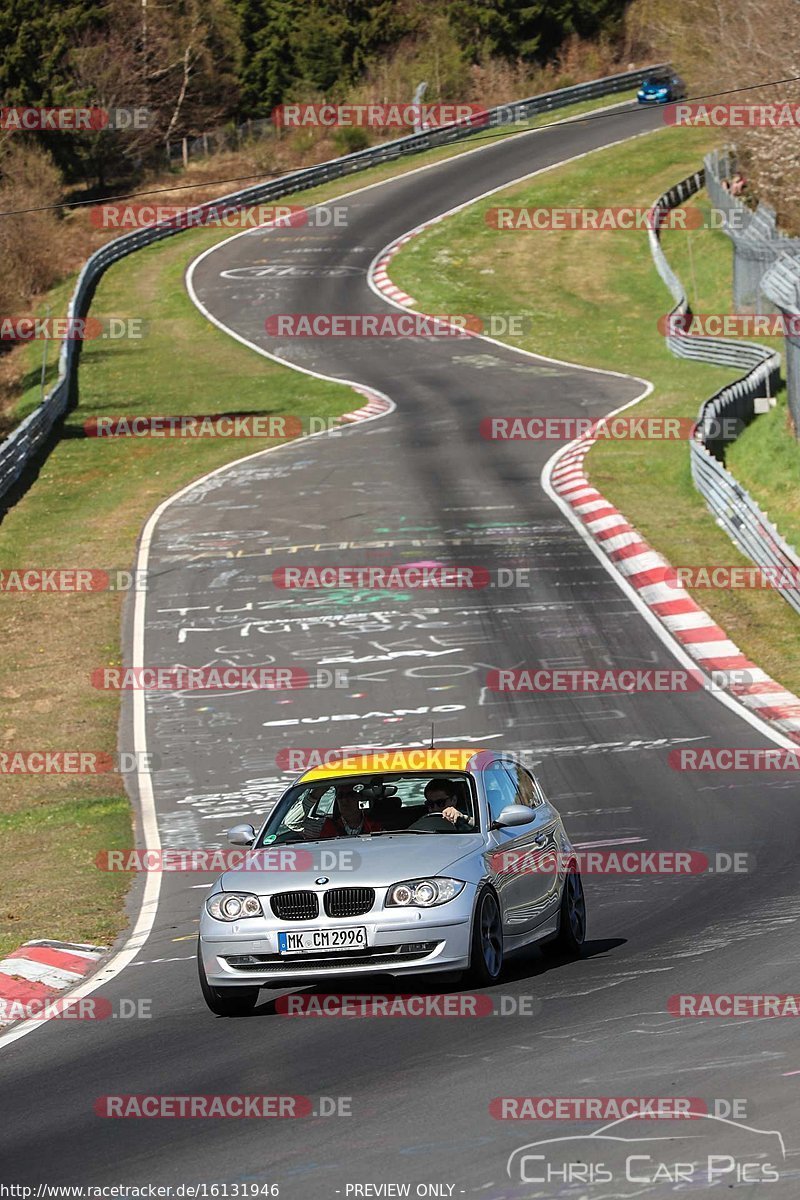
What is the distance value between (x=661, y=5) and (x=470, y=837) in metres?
80.9

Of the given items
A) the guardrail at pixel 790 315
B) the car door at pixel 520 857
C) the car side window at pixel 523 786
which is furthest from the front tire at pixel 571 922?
the guardrail at pixel 790 315

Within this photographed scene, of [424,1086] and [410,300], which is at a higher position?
[424,1086]

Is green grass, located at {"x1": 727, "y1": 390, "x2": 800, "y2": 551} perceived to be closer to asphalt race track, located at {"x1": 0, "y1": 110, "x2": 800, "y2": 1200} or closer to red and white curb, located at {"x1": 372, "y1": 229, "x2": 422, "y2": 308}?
asphalt race track, located at {"x1": 0, "y1": 110, "x2": 800, "y2": 1200}

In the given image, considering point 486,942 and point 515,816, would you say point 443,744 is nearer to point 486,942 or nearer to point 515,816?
point 515,816

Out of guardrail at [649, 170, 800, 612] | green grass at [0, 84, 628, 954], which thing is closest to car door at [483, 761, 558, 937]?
green grass at [0, 84, 628, 954]

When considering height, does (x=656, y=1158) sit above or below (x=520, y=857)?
above

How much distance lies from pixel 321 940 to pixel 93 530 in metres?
24.9

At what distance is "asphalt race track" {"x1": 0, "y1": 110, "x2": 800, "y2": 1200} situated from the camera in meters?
7.68

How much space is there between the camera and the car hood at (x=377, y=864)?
10336 mm

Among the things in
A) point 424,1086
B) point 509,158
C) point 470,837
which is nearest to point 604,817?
point 470,837

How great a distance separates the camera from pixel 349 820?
1154cm

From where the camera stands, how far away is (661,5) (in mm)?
85312

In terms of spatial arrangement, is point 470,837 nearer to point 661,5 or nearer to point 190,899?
point 190,899

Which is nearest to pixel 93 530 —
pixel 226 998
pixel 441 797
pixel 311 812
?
pixel 311 812
